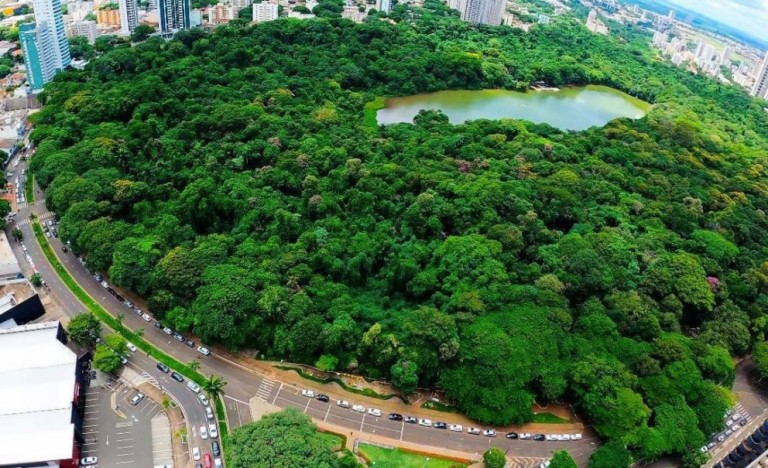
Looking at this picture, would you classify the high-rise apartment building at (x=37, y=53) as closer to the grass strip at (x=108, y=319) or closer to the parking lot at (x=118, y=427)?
the grass strip at (x=108, y=319)

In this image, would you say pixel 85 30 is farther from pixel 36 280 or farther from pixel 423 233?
pixel 423 233

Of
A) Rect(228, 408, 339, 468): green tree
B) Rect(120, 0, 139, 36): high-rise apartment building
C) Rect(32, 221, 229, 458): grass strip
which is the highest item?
Rect(120, 0, 139, 36): high-rise apartment building

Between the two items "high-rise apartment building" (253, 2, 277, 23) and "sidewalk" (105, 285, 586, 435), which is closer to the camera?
"sidewalk" (105, 285, 586, 435)

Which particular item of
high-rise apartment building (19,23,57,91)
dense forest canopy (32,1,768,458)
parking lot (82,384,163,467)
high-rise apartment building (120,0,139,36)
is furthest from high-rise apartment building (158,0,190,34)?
parking lot (82,384,163,467)

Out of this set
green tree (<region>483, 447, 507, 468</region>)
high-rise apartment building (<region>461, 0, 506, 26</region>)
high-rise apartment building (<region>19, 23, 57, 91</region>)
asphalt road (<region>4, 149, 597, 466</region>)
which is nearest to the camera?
green tree (<region>483, 447, 507, 468</region>)

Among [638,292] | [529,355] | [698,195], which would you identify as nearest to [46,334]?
[529,355]

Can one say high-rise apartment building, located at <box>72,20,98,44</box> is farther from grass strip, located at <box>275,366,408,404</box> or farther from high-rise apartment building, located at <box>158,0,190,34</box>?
grass strip, located at <box>275,366,408,404</box>
